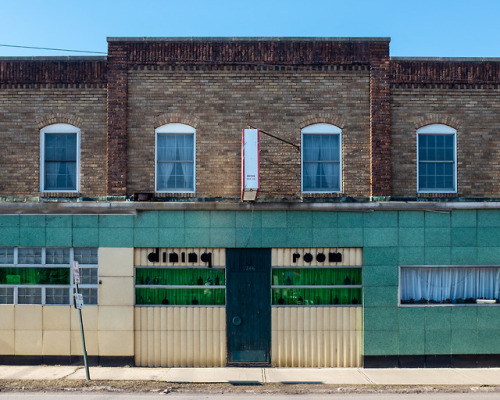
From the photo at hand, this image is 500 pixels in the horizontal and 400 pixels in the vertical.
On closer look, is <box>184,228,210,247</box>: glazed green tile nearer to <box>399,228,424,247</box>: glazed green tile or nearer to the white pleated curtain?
<box>399,228,424,247</box>: glazed green tile

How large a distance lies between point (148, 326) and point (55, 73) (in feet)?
22.7

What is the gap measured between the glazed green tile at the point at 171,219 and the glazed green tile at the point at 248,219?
1.39 meters

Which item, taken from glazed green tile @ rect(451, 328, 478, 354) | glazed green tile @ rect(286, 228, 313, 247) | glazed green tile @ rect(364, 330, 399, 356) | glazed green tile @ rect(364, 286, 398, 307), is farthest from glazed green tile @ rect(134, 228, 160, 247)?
glazed green tile @ rect(451, 328, 478, 354)

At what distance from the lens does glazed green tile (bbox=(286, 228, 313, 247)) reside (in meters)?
13.6

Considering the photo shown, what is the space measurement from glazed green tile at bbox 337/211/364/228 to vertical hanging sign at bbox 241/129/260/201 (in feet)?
8.15

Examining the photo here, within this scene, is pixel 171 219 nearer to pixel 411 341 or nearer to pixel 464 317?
pixel 411 341

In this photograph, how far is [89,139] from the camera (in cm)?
1404

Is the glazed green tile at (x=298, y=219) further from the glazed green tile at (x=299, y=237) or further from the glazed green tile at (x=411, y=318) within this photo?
the glazed green tile at (x=411, y=318)

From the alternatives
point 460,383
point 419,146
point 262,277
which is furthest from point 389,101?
point 460,383

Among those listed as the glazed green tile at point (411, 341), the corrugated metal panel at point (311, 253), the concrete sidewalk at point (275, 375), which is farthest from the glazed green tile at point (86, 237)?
the glazed green tile at point (411, 341)

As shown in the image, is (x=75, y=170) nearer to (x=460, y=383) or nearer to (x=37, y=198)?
(x=37, y=198)

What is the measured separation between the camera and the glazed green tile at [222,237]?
13.6 metres

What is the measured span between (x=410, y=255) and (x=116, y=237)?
24.2 ft

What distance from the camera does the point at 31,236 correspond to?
45.1 ft
